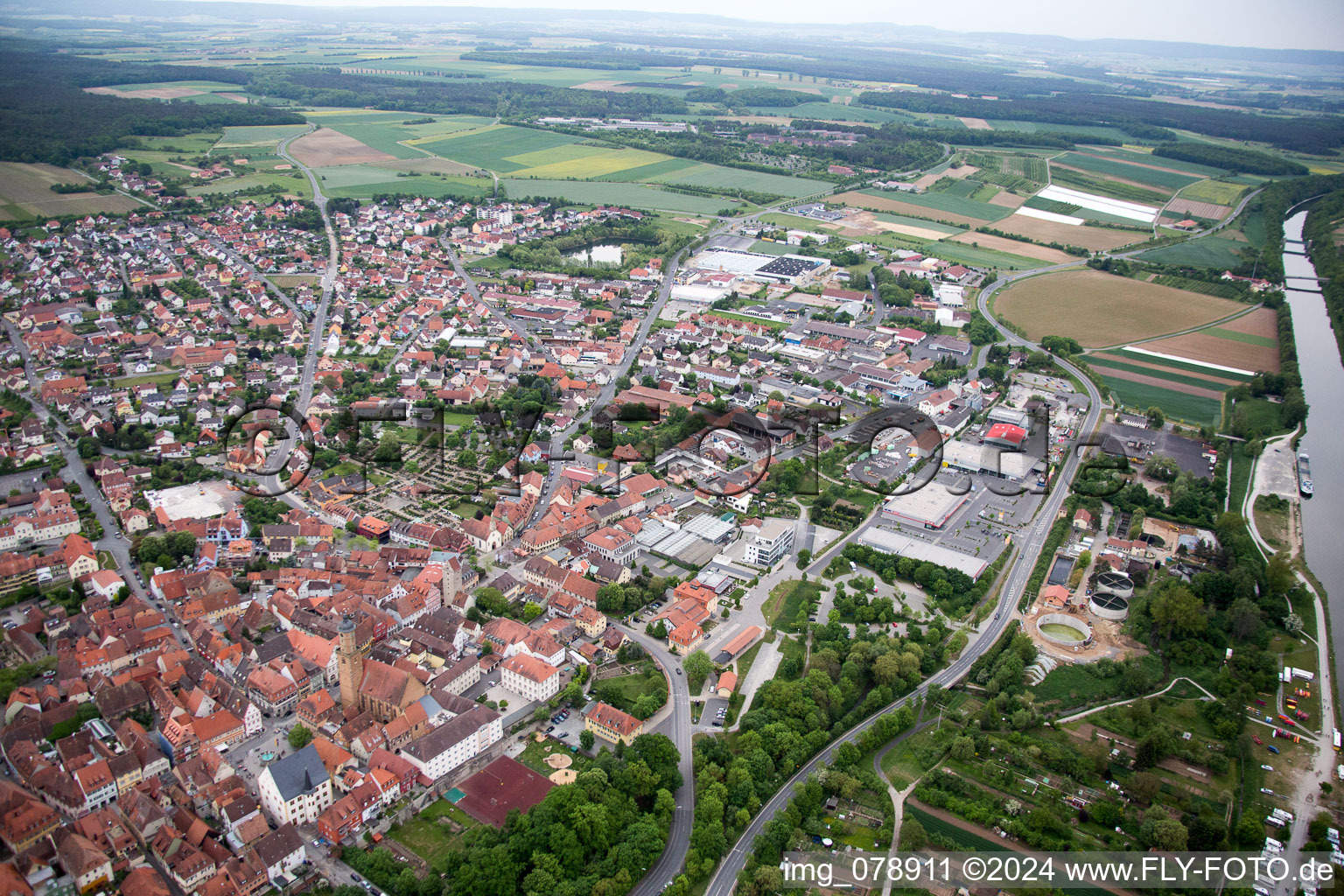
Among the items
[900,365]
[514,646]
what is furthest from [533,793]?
[900,365]

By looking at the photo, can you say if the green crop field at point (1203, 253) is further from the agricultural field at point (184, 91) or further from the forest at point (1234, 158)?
the agricultural field at point (184, 91)

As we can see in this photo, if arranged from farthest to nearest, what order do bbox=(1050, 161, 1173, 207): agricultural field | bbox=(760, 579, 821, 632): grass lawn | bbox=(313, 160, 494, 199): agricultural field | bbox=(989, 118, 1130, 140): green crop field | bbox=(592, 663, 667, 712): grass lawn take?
bbox=(989, 118, 1130, 140): green crop field
bbox=(1050, 161, 1173, 207): agricultural field
bbox=(313, 160, 494, 199): agricultural field
bbox=(760, 579, 821, 632): grass lawn
bbox=(592, 663, 667, 712): grass lawn

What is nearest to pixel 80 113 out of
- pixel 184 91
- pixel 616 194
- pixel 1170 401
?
pixel 184 91

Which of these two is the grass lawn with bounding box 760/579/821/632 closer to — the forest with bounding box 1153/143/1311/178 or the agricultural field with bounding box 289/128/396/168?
the agricultural field with bounding box 289/128/396/168

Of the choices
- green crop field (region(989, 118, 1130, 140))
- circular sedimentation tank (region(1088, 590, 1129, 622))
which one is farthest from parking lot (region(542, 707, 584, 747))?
green crop field (region(989, 118, 1130, 140))

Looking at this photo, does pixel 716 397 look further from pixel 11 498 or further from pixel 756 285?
pixel 11 498
